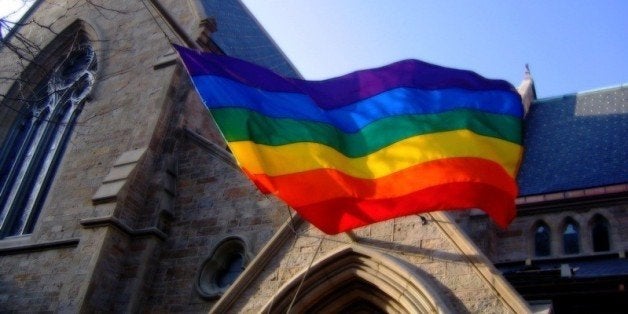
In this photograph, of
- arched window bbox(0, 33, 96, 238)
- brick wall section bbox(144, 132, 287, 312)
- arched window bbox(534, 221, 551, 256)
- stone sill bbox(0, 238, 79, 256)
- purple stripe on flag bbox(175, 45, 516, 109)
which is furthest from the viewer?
arched window bbox(0, 33, 96, 238)

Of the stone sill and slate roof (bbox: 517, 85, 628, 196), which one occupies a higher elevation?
slate roof (bbox: 517, 85, 628, 196)

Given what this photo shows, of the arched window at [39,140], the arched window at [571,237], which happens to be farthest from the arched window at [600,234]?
the arched window at [39,140]

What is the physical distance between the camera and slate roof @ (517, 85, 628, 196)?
11562 millimetres

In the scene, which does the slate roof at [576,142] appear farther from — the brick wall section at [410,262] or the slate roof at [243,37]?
the slate roof at [243,37]

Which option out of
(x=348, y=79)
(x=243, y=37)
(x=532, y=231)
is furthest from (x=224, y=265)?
(x=243, y=37)

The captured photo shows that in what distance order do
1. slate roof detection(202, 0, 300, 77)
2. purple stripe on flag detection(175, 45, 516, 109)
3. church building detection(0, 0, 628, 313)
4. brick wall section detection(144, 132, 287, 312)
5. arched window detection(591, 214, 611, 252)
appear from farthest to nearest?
slate roof detection(202, 0, 300, 77), brick wall section detection(144, 132, 287, 312), arched window detection(591, 214, 611, 252), purple stripe on flag detection(175, 45, 516, 109), church building detection(0, 0, 628, 313)

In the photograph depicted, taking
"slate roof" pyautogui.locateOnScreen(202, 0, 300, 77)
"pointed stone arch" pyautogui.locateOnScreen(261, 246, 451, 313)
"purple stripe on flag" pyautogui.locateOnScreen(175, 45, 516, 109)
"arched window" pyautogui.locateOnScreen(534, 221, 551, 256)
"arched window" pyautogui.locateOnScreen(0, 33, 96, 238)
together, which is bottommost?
"pointed stone arch" pyautogui.locateOnScreen(261, 246, 451, 313)

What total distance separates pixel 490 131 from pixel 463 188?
93cm

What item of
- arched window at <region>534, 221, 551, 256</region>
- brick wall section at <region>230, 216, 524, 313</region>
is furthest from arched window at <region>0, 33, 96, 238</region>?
arched window at <region>534, 221, 551, 256</region>

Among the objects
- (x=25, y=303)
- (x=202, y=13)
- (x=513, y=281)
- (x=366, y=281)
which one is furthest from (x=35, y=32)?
(x=513, y=281)

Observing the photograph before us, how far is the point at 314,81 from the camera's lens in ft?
28.2

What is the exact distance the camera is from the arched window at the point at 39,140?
1368 cm

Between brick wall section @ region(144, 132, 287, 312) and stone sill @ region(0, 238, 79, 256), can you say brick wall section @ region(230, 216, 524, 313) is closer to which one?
brick wall section @ region(144, 132, 287, 312)

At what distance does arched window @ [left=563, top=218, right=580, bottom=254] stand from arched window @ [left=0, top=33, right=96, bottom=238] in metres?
9.57
